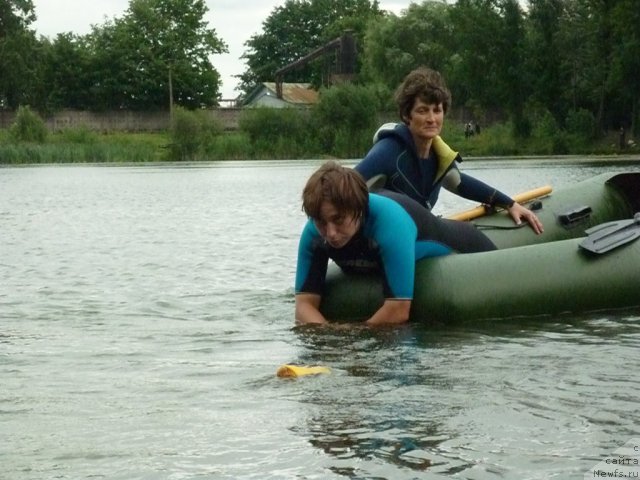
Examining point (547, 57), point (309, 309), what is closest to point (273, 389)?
point (309, 309)

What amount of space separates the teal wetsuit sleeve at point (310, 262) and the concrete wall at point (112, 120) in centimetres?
6635

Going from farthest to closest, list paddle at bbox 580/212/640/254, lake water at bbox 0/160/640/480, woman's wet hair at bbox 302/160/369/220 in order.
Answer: paddle at bbox 580/212/640/254 < woman's wet hair at bbox 302/160/369/220 < lake water at bbox 0/160/640/480

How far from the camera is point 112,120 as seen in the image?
2980 inches

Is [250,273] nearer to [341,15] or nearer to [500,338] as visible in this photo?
[500,338]

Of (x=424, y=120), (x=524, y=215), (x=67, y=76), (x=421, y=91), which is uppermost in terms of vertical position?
(x=67, y=76)

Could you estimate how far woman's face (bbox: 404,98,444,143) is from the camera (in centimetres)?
784

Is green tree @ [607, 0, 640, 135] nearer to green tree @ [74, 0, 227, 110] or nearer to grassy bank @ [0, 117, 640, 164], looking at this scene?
grassy bank @ [0, 117, 640, 164]

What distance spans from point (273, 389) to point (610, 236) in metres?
2.82

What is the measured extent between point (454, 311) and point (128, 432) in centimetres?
278

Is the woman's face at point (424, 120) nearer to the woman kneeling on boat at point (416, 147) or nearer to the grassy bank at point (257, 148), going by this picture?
the woman kneeling on boat at point (416, 147)

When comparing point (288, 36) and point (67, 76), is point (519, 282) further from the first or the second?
point (288, 36)

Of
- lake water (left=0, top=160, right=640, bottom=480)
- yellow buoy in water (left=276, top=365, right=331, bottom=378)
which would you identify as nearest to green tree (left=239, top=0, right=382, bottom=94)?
lake water (left=0, top=160, right=640, bottom=480)

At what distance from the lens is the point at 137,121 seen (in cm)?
7612

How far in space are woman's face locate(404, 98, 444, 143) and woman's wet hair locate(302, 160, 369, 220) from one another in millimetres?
1242
